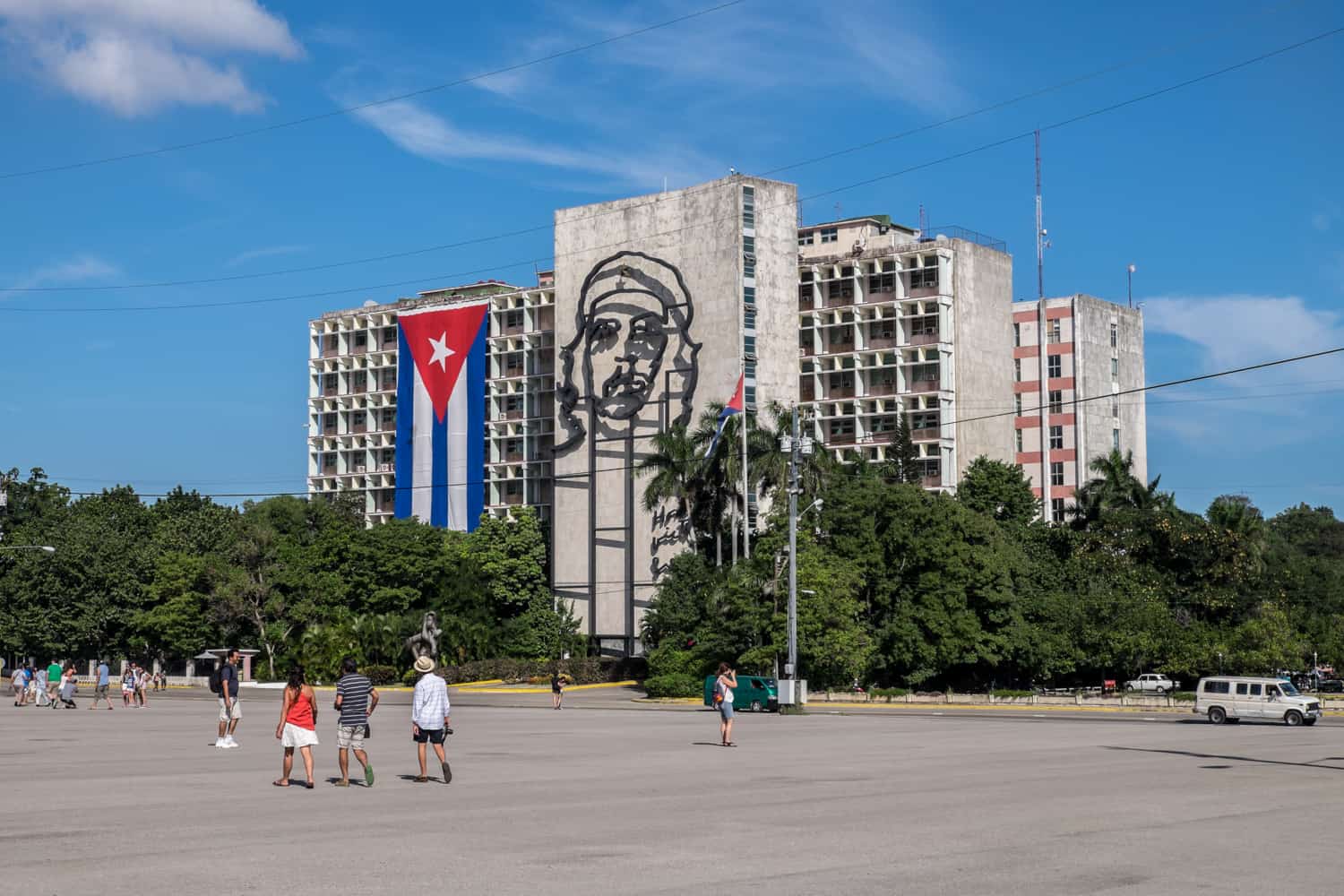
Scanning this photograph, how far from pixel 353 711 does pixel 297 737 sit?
3.04ft

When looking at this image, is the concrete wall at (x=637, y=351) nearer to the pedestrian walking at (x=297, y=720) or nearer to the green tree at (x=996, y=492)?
the green tree at (x=996, y=492)

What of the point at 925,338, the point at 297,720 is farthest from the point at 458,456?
the point at 297,720

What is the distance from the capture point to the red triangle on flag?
120 meters

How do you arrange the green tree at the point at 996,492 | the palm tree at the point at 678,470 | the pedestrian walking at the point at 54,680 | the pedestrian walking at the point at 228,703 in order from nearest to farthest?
the pedestrian walking at the point at 228,703, the pedestrian walking at the point at 54,680, the palm tree at the point at 678,470, the green tree at the point at 996,492

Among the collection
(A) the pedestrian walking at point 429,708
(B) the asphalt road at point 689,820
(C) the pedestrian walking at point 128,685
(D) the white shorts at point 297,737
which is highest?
(A) the pedestrian walking at point 429,708

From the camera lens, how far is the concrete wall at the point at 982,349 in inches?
4350

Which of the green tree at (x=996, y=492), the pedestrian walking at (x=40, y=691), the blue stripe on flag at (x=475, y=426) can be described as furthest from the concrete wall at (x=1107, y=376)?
the pedestrian walking at (x=40, y=691)

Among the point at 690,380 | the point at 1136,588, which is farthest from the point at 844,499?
the point at 690,380

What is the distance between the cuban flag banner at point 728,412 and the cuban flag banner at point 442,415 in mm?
33657

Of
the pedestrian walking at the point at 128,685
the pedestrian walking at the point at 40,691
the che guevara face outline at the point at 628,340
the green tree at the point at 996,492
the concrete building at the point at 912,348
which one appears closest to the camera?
the pedestrian walking at the point at 40,691

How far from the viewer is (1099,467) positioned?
287 feet

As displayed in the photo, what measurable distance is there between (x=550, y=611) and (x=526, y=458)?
24.8m

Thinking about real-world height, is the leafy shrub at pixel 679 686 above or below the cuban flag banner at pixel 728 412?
below

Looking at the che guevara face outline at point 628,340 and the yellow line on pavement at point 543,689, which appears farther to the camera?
the che guevara face outline at point 628,340
